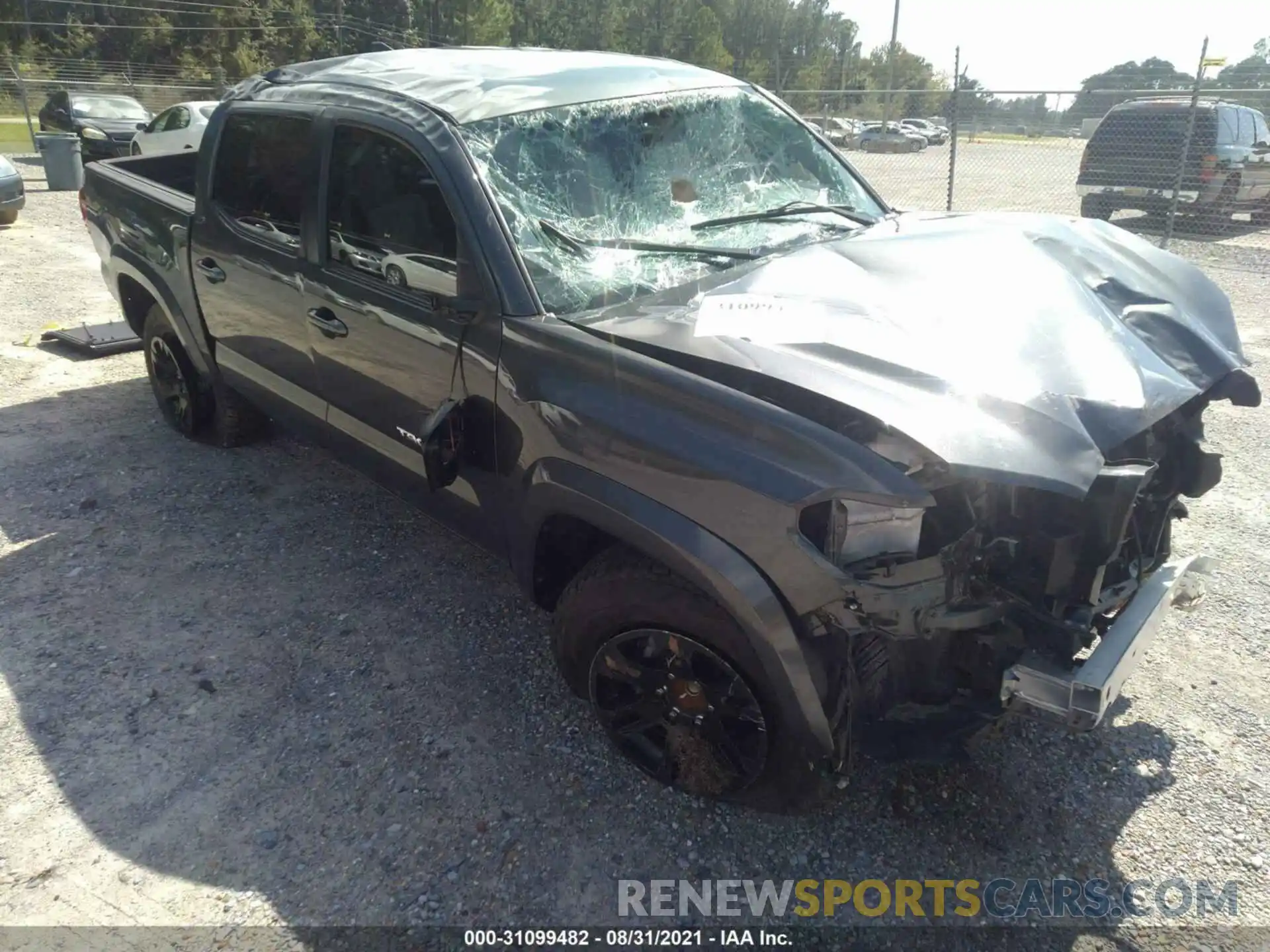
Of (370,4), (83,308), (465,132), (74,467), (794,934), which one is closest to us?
(794,934)

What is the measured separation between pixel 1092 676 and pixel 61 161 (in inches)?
683

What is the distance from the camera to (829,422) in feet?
6.83

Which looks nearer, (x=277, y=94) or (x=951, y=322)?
(x=951, y=322)

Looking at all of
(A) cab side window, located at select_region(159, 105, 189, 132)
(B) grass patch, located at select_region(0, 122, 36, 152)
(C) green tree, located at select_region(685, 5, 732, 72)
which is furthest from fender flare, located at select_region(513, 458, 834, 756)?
(C) green tree, located at select_region(685, 5, 732, 72)

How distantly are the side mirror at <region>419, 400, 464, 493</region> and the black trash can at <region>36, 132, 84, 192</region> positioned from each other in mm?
15212

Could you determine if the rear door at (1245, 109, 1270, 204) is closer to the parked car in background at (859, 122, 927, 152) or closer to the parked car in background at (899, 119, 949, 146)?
the parked car in background at (859, 122, 927, 152)

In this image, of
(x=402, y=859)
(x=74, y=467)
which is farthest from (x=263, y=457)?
(x=402, y=859)

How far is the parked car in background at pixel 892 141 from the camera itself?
29.9 m

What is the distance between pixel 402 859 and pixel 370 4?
56.2 m

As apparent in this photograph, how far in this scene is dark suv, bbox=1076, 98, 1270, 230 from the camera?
10781 millimetres

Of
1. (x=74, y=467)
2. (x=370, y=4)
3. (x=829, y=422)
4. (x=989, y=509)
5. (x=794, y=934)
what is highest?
(x=370, y=4)

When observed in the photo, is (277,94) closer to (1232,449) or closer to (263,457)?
(263,457)

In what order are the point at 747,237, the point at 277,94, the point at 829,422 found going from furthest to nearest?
the point at 277,94 < the point at 747,237 < the point at 829,422

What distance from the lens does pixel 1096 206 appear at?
37.7ft
